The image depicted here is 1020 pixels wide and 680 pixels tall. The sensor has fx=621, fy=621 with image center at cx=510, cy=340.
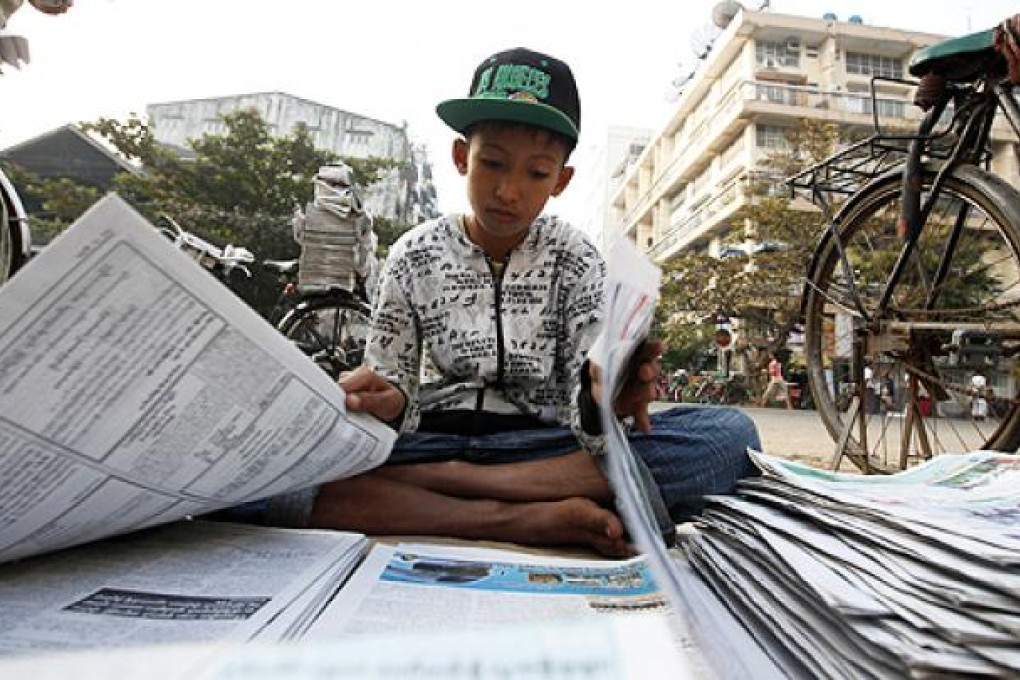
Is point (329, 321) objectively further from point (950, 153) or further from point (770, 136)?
point (770, 136)

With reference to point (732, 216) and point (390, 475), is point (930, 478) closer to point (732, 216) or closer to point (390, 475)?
point (390, 475)

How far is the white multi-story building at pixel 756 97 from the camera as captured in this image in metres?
13.2

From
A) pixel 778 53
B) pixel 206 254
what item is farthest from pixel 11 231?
pixel 778 53

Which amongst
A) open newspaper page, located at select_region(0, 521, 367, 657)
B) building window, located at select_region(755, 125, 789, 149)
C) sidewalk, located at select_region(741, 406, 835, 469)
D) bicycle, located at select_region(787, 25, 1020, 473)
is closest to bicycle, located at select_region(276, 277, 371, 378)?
sidewalk, located at select_region(741, 406, 835, 469)

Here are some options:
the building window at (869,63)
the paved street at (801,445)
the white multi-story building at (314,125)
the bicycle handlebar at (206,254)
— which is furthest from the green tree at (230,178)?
the building window at (869,63)

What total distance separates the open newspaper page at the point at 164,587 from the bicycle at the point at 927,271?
1200mm

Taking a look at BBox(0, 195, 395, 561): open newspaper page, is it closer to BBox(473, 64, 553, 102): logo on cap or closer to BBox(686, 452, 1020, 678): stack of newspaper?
BBox(686, 452, 1020, 678): stack of newspaper

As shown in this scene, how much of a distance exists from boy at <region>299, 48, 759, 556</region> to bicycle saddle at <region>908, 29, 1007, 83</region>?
794mm

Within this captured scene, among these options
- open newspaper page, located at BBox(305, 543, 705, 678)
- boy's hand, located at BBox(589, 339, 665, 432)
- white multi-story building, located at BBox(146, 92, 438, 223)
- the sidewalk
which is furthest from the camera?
white multi-story building, located at BBox(146, 92, 438, 223)

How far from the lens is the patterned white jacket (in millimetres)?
891

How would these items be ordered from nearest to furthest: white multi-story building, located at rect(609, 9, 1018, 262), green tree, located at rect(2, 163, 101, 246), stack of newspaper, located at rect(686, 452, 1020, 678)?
1. stack of newspaper, located at rect(686, 452, 1020, 678)
2. green tree, located at rect(2, 163, 101, 246)
3. white multi-story building, located at rect(609, 9, 1018, 262)

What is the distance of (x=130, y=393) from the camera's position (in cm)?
37

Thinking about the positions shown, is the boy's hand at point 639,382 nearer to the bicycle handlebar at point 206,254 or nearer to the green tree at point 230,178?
the bicycle handlebar at point 206,254

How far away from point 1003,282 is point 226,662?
1.48 m
